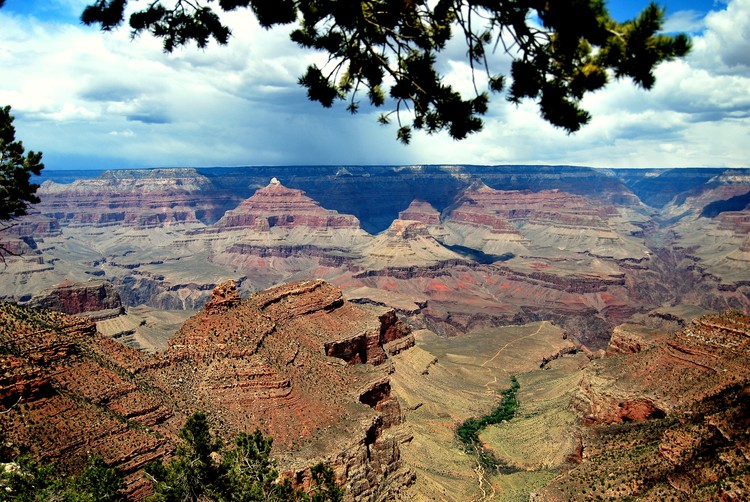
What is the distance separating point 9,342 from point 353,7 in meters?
27.4

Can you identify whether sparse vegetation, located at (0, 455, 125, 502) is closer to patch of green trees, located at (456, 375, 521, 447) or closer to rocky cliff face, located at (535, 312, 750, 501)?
rocky cliff face, located at (535, 312, 750, 501)

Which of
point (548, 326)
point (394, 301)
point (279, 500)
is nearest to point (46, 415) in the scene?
point (279, 500)

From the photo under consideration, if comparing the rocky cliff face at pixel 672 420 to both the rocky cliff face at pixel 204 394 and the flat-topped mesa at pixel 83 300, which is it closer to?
the rocky cliff face at pixel 204 394

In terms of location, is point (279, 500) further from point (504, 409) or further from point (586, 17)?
point (504, 409)

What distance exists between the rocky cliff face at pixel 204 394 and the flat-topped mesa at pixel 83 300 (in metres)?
83.9

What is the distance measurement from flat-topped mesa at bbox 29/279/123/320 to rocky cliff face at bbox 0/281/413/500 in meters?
83.9

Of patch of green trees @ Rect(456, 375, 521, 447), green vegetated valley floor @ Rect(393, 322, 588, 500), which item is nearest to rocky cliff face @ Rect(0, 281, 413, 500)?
green vegetated valley floor @ Rect(393, 322, 588, 500)

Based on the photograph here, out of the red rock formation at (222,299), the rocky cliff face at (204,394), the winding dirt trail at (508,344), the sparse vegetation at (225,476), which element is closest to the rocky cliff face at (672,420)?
the rocky cliff face at (204,394)

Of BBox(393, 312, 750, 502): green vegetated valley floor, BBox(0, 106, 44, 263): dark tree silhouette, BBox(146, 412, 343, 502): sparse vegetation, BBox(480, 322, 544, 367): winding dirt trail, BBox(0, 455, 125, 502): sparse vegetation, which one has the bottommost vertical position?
BBox(480, 322, 544, 367): winding dirt trail

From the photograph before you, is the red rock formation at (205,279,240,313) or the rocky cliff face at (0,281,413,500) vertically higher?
the red rock formation at (205,279,240,313)

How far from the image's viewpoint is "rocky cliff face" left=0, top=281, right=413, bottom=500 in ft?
96.7

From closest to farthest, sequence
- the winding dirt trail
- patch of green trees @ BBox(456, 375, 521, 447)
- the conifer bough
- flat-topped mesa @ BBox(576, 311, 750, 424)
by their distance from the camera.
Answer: the conifer bough → flat-topped mesa @ BBox(576, 311, 750, 424) → patch of green trees @ BBox(456, 375, 521, 447) → the winding dirt trail

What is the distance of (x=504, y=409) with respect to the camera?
74688 mm

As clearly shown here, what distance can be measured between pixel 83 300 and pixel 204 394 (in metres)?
101
